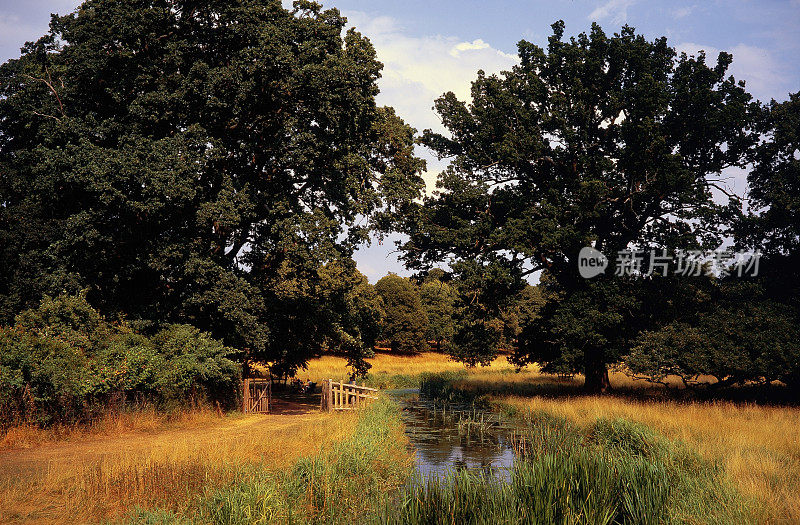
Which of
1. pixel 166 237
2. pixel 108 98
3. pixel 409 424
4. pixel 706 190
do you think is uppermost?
pixel 108 98

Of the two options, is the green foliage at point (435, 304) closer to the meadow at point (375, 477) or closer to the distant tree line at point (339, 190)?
the distant tree line at point (339, 190)

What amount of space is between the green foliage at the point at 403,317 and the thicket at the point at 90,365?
56586 millimetres

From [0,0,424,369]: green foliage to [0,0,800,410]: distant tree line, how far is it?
11 cm

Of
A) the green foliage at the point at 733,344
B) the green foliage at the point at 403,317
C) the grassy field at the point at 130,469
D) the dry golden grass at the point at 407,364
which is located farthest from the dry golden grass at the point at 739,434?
the green foliage at the point at 403,317

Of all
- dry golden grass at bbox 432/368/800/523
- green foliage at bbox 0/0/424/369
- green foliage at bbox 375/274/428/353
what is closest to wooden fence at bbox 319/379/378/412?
green foliage at bbox 0/0/424/369

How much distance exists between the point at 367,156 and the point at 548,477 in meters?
19.9

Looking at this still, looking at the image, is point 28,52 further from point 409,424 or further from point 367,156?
point 409,424

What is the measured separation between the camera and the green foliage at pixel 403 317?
3159 inches

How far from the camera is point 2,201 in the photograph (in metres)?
25.4

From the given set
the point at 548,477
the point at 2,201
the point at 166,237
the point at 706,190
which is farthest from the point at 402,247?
the point at 548,477

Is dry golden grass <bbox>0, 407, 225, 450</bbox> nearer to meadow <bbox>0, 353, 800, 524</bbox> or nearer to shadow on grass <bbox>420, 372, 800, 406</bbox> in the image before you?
meadow <bbox>0, 353, 800, 524</bbox>

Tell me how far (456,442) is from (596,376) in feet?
44.7

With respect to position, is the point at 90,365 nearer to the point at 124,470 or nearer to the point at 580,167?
the point at 124,470

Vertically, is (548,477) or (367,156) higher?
(367,156)
